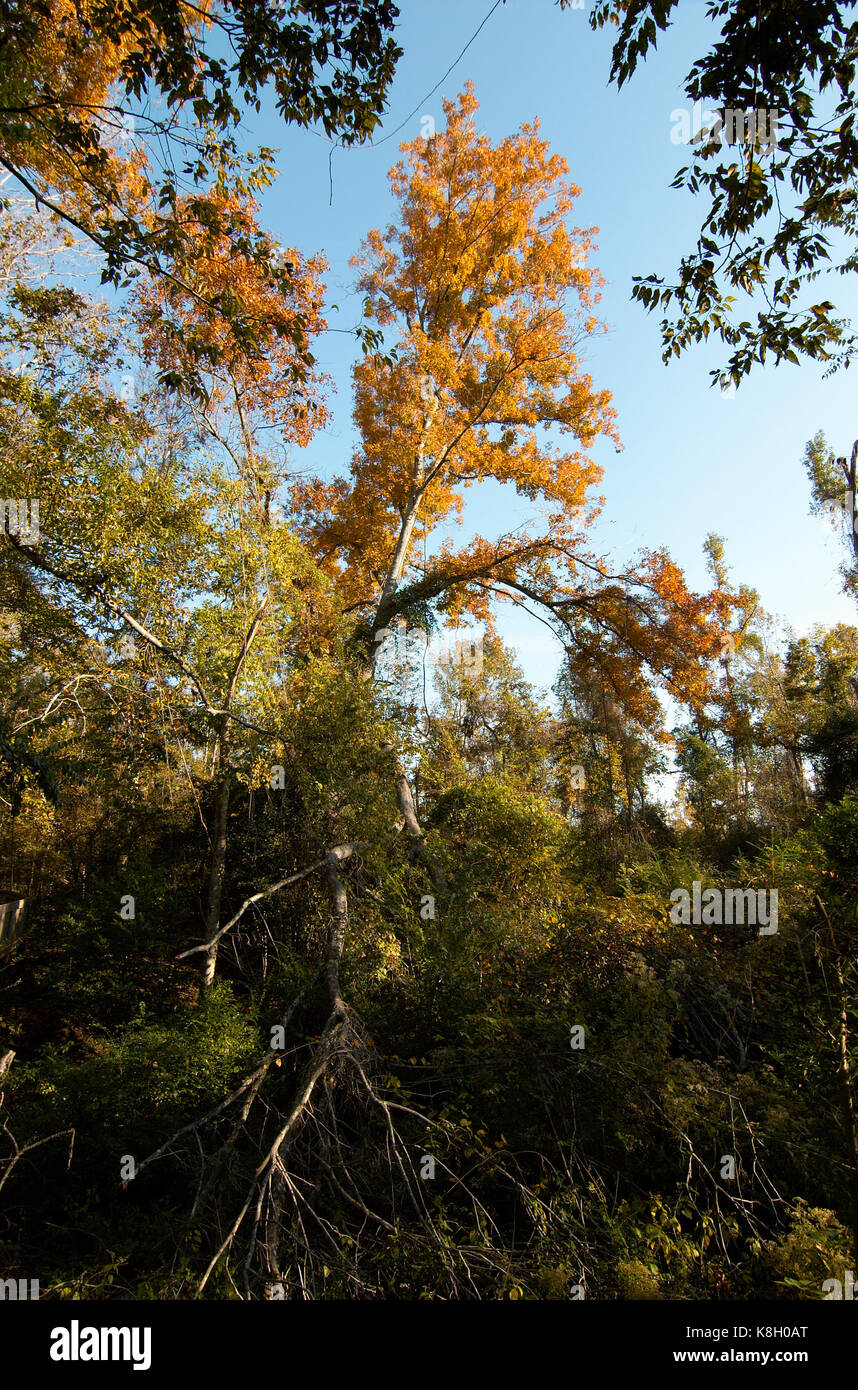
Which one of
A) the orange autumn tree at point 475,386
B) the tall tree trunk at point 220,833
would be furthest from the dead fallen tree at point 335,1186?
the orange autumn tree at point 475,386

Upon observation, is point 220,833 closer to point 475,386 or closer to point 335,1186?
point 335,1186

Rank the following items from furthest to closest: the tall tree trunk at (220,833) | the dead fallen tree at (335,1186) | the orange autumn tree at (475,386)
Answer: the orange autumn tree at (475,386)
the tall tree trunk at (220,833)
the dead fallen tree at (335,1186)

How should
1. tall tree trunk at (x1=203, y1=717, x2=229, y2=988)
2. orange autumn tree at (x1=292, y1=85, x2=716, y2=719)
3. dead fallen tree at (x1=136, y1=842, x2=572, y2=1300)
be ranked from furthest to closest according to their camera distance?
orange autumn tree at (x1=292, y1=85, x2=716, y2=719) → tall tree trunk at (x1=203, y1=717, x2=229, y2=988) → dead fallen tree at (x1=136, y1=842, x2=572, y2=1300)

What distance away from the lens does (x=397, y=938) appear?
266 inches

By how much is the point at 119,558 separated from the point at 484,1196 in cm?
631

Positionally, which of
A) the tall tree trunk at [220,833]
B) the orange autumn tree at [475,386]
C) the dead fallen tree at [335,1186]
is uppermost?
the orange autumn tree at [475,386]

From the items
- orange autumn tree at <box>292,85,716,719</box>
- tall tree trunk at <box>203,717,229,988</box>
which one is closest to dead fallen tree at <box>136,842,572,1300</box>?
tall tree trunk at <box>203,717,229,988</box>

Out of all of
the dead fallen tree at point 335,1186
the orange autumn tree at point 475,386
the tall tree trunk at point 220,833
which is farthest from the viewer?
the orange autumn tree at point 475,386

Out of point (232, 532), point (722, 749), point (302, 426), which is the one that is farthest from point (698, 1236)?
point (722, 749)

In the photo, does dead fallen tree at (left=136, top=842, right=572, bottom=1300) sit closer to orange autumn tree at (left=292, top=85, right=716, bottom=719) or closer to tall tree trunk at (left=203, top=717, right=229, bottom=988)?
tall tree trunk at (left=203, top=717, right=229, bottom=988)

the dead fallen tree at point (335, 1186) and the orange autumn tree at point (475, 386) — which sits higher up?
the orange autumn tree at point (475, 386)

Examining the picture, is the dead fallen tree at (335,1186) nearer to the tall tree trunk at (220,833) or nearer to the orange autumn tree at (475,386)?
the tall tree trunk at (220,833)

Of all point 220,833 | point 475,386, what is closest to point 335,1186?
point 220,833

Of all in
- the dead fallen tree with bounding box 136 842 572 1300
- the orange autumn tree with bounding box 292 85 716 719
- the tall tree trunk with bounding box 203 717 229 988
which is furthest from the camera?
the orange autumn tree with bounding box 292 85 716 719
